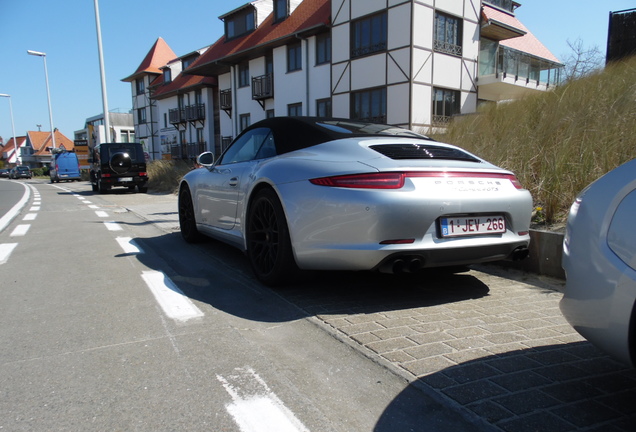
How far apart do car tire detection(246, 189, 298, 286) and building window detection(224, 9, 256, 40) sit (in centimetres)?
2419

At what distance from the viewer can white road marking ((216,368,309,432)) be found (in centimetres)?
186

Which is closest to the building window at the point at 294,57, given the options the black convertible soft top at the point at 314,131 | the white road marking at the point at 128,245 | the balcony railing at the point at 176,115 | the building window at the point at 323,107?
the building window at the point at 323,107

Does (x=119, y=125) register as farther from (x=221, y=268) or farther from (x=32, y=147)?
(x=221, y=268)

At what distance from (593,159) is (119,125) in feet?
183

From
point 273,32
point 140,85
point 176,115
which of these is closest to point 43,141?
point 140,85

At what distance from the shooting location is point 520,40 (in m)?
24.5

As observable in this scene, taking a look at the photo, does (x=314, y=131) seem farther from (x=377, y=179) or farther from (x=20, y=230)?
(x=20, y=230)

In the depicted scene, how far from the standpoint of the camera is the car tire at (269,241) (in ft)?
11.5

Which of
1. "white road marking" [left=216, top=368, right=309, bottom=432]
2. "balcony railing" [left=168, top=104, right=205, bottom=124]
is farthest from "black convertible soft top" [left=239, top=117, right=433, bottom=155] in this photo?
"balcony railing" [left=168, top=104, right=205, bottom=124]

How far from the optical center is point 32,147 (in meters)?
87.5

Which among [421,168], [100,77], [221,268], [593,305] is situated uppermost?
[100,77]

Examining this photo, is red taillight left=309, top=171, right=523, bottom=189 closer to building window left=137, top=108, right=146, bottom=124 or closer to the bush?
the bush

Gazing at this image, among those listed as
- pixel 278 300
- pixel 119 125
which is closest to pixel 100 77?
pixel 278 300

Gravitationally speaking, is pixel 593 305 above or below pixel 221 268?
above
